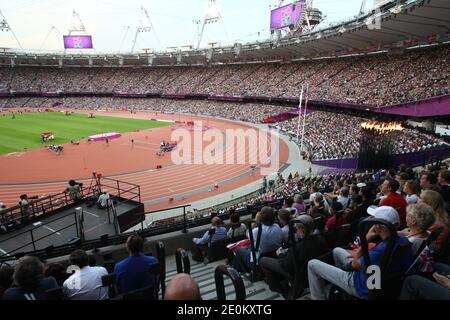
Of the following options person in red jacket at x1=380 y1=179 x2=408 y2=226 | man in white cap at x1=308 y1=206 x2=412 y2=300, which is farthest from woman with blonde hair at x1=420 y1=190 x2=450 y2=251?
person in red jacket at x1=380 y1=179 x2=408 y2=226

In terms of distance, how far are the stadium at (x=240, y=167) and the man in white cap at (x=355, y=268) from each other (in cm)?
2

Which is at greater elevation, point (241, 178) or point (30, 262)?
point (30, 262)

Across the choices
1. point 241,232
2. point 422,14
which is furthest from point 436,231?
point 422,14

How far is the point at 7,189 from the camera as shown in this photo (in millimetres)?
25234

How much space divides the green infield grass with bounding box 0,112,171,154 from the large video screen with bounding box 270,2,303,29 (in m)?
28.0

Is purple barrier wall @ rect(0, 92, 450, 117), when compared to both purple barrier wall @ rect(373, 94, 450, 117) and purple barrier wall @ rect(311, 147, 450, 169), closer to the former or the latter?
purple barrier wall @ rect(373, 94, 450, 117)

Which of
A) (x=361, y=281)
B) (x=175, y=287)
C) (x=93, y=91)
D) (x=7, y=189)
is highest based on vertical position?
(x=93, y=91)

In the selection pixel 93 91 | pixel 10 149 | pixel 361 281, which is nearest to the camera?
pixel 361 281

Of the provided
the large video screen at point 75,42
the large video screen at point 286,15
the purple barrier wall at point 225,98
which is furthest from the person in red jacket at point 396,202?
the large video screen at point 75,42

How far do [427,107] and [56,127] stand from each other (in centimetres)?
5288

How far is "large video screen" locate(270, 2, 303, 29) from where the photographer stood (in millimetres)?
55531

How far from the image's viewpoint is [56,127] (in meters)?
52.4

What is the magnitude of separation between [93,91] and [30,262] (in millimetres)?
97308
